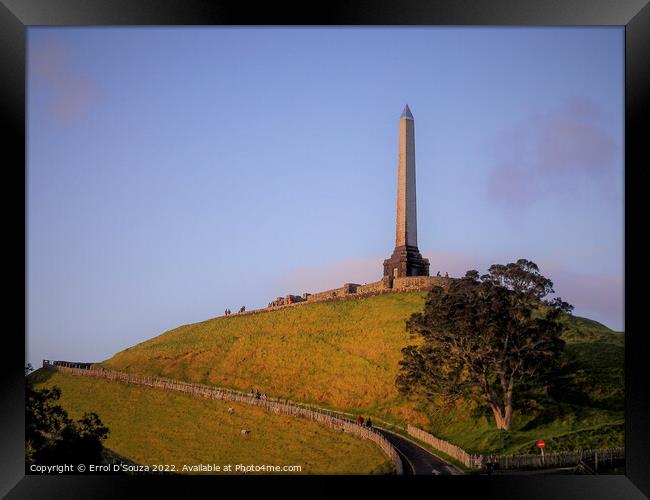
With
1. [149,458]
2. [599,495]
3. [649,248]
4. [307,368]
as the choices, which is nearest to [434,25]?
[649,248]

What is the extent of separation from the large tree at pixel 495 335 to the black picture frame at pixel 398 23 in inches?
500

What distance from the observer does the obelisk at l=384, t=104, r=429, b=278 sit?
56656 millimetres

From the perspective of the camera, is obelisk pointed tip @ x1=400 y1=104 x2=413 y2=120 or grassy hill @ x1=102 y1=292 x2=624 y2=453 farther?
obelisk pointed tip @ x1=400 y1=104 x2=413 y2=120

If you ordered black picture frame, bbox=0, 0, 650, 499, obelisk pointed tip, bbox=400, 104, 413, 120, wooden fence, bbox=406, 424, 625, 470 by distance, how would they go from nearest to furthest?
black picture frame, bbox=0, 0, 650, 499 → wooden fence, bbox=406, 424, 625, 470 → obelisk pointed tip, bbox=400, 104, 413, 120

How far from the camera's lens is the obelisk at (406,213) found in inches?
2231

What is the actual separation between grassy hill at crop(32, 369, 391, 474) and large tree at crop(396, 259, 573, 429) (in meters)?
5.37

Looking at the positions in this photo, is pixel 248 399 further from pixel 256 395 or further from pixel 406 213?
pixel 406 213

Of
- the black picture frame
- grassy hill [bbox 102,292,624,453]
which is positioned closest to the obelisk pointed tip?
grassy hill [bbox 102,292,624,453]

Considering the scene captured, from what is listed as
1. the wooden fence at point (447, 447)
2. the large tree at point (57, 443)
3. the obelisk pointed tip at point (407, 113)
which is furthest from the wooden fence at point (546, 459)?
the obelisk pointed tip at point (407, 113)

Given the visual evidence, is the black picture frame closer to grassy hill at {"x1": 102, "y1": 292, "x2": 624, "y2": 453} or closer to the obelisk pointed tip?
grassy hill at {"x1": 102, "y1": 292, "x2": 624, "y2": 453}

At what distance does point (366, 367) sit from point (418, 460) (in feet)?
63.1

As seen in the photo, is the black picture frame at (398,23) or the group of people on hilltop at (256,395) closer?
the black picture frame at (398,23)

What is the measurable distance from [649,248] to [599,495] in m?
6.23

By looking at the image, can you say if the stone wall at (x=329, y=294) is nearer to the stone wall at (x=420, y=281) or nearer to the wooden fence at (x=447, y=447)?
the stone wall at (x=420, y=281)
